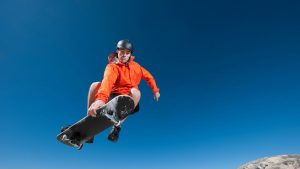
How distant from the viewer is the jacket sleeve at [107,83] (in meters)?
8.38

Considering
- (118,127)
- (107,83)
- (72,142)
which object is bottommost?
(72,142)

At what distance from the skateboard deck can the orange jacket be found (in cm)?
34

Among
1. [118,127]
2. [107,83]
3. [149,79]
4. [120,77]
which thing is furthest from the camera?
[149,79]

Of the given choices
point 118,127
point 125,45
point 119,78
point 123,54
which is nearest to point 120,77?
point 119,78

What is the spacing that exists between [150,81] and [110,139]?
2464mm

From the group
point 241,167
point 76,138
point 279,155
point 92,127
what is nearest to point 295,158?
point 279,155

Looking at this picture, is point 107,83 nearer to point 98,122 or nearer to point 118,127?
point 98,122

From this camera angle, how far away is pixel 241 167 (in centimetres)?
796

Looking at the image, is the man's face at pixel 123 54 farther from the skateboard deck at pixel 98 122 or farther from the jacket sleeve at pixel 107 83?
the skateboard deck at pixel 98 122

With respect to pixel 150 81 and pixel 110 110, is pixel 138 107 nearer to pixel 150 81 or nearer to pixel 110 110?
pixel 150 81

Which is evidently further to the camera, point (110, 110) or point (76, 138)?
point (76, 138)

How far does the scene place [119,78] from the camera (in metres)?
9.12

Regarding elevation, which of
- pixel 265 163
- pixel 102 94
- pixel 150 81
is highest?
pixel 150 81

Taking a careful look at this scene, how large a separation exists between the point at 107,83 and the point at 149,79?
2.35m
